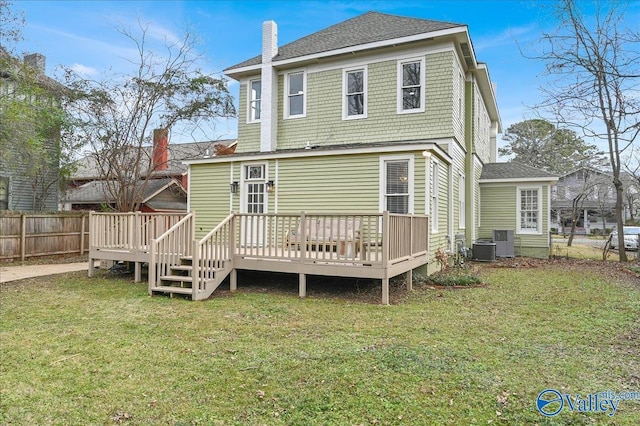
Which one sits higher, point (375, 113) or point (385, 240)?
point (375, 113)

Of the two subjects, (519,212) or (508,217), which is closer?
(519,212)

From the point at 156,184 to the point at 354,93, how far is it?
13006 millimetres

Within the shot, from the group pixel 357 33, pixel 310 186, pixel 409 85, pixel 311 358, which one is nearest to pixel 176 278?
pixel 311 358

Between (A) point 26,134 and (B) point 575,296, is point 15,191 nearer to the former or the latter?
(A) point 26,134

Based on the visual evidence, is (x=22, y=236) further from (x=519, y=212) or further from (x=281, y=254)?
(x=519, y=212)

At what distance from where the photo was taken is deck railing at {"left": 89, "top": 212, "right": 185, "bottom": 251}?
29.0 feet

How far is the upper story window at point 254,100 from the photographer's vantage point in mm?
13391

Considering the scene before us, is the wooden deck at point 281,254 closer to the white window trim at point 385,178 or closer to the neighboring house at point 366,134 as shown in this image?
the white window trim at point 385,178

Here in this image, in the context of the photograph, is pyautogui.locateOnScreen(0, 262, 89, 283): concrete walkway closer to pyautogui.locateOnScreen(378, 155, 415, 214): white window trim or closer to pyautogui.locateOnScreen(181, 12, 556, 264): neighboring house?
pyautogui.locateOnScreen(181, 12, 556, 264): neighboring house

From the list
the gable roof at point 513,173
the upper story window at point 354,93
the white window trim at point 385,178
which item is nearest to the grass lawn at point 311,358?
the white window trim at point 385,178

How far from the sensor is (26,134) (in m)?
12.4

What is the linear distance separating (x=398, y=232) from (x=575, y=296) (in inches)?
138

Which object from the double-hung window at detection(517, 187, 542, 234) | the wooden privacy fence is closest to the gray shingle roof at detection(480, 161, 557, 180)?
the double-hung window at detection(517, 187, 542, 234)

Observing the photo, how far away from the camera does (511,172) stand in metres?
15.4
